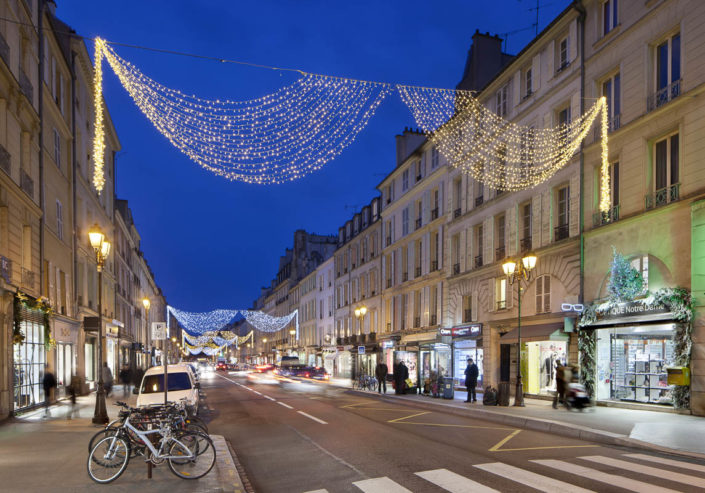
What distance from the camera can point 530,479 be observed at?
27.5 feet

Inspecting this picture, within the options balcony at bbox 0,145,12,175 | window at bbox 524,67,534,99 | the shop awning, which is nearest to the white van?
balcony at bbox 0,145,12,175

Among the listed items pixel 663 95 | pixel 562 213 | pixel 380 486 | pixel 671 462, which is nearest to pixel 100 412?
pixel 380 486

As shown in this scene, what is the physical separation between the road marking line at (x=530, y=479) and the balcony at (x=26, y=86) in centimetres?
1837

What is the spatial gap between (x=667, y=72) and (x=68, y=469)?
1897 cm

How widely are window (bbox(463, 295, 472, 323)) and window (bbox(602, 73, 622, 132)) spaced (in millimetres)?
12596

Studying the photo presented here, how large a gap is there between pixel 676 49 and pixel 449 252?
666 inches

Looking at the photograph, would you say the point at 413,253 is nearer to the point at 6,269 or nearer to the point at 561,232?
the point at 561,232

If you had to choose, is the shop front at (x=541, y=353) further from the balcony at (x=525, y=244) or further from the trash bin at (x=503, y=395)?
the balcony at (x=525, y=244)

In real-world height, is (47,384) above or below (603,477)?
below

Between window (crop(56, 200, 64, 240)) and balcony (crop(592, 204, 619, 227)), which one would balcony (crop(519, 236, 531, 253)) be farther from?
window (crop(56, 200, 64, 240))

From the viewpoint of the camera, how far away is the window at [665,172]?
1725cm

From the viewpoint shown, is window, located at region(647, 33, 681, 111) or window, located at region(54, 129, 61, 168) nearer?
window, located at region(647, 33, 681, 111)

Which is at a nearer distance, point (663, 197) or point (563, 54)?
point (663, 197)

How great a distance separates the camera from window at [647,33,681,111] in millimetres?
17266
